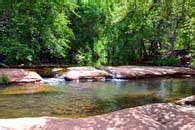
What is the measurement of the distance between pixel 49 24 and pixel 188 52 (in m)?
12.7

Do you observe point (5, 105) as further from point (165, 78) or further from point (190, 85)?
point (165, 78)

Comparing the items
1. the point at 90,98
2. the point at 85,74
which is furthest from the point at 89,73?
the point at 90,98

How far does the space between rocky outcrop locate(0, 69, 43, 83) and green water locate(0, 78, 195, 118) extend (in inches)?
45.2

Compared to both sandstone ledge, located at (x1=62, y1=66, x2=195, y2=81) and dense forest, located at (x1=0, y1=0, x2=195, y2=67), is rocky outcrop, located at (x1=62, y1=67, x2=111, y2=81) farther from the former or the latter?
dense forest, located at (x1=0, y1=0, x2=195, y2=67)

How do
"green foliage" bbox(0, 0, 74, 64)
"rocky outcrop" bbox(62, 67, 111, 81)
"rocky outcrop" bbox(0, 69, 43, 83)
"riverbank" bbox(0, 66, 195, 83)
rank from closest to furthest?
1. "rocky outcrop" bbox(0, 69, 43, 83)
2. "riverbank" bbox(0, 66, 195, 83)
3. "rocky outcrop" bbox(62, 67, 111, 81)
4. "green foliage" bbox(0, 0, 74, 64)

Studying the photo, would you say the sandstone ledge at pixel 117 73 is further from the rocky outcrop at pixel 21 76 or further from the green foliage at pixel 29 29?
the green foliage at pixel 29 29

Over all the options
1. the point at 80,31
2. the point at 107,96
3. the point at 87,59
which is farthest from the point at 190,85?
the point at 80,31

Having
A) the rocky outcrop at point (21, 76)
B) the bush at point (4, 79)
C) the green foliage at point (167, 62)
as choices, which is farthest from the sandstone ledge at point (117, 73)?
the green foliage at point (167, 62)

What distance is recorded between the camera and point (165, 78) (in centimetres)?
2764

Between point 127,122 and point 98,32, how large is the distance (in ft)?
96.0

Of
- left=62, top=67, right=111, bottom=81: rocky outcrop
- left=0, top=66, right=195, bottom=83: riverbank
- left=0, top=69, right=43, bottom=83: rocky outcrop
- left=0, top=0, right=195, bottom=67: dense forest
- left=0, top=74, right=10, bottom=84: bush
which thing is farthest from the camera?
left=0, top=0, right=195, bottom=67: dense forest

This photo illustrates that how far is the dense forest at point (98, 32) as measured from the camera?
1188 inches

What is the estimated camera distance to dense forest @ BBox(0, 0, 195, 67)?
30172mm

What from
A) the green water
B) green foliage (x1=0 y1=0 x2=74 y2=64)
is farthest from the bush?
green foliage (x1=0 y1=0 x2=74 y2=64)
